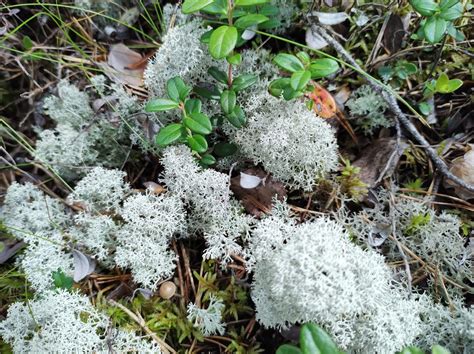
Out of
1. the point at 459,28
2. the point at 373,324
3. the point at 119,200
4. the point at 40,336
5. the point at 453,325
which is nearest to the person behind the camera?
the point at 373,324

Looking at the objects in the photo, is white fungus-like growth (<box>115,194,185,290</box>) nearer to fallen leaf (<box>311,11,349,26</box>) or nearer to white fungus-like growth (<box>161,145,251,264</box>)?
white fungus-like growth (<box>161,145,251,264</box>)

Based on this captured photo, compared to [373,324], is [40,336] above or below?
below

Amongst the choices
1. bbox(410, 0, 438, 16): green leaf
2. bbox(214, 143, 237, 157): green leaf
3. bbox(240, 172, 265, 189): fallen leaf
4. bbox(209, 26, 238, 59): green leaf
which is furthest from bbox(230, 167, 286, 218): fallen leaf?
bbox(410, 0, 438, 16): green leaf

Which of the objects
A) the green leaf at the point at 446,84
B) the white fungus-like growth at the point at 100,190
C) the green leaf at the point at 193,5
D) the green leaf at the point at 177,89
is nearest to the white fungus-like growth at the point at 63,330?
the white fungus-like growth at the point at 100,190

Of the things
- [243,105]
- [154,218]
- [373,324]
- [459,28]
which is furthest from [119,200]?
[459,28]

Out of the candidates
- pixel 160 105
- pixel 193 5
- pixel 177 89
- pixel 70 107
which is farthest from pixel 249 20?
pixel 70 107

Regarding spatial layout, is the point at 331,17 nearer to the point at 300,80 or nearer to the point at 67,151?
the point at 300,80

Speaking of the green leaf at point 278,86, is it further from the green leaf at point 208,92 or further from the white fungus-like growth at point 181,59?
the white fungus-like growth at point 181,59

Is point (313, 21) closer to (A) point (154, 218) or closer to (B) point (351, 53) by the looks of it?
(B) point (351, 53)
